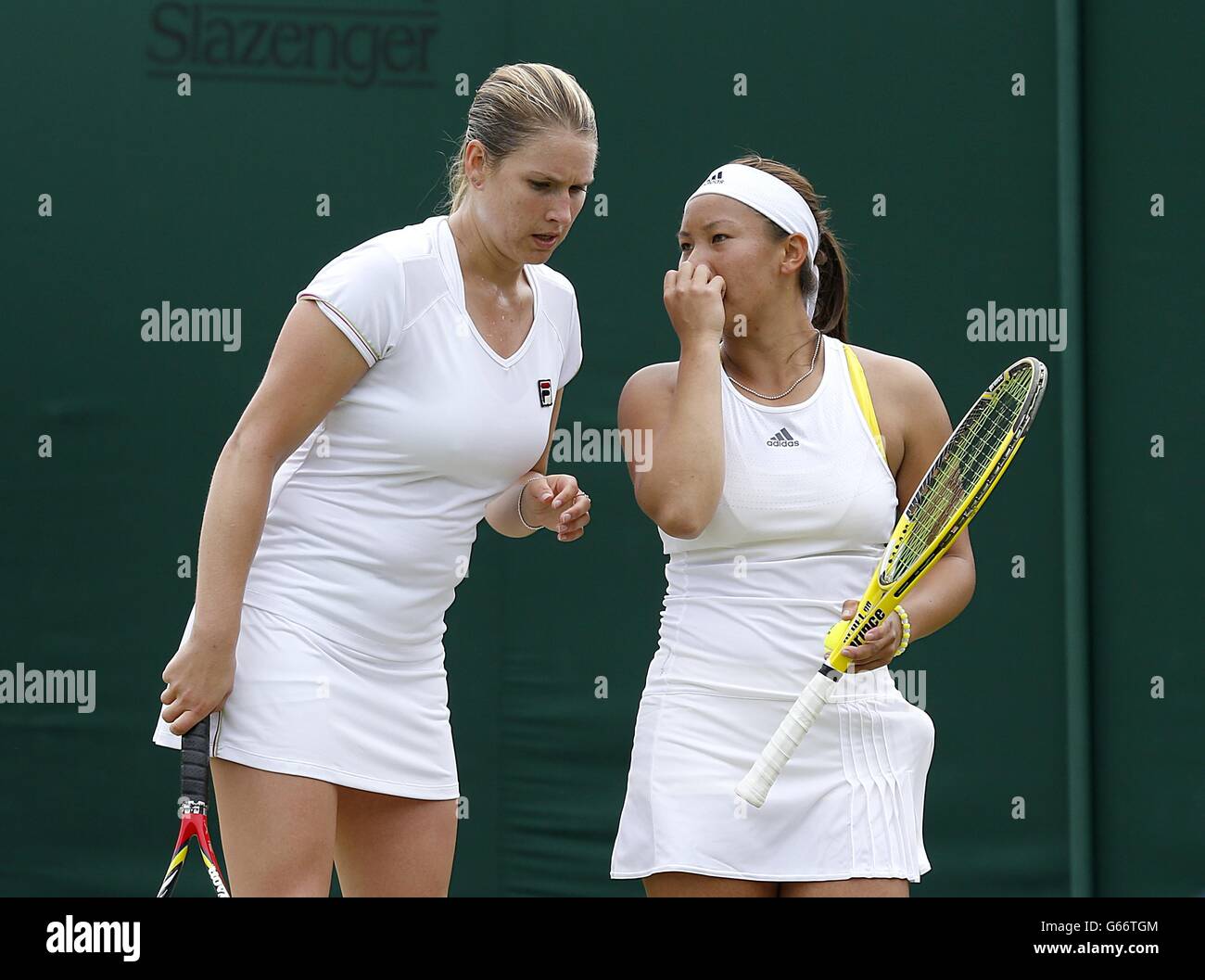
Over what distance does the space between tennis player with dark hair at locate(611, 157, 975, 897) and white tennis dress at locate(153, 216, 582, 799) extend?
1.04ft

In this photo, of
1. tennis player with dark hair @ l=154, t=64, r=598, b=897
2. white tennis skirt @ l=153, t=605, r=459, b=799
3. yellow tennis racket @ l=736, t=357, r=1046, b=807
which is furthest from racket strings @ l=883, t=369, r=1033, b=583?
white tennis skirt @ l=153, t=605, r=459, b=799

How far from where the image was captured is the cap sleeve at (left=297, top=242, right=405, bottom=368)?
2176mm

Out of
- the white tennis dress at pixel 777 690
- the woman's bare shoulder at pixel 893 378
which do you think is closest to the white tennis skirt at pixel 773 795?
the white tennis dress at pixel 777 690

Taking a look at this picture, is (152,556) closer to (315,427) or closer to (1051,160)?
(315,427)

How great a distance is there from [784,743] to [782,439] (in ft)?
1.59

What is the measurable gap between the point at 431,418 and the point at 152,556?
2.21m

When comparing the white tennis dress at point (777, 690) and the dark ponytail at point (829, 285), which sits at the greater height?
the dark ponytail at point (829, 285)

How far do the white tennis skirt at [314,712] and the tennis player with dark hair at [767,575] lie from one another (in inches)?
14.7

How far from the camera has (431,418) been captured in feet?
7.39

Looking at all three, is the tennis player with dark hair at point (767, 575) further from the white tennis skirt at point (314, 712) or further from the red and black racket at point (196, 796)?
the red and black racket at point (196, 796)

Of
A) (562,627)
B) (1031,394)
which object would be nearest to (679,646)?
(1031,394)

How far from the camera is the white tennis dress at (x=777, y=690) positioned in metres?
2.24

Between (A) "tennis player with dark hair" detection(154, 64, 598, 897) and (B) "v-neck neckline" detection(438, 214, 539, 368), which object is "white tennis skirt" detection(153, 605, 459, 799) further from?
(B) "v-neck neckline" detection(438, 214, 539, 368)

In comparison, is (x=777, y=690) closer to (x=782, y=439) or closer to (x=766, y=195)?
(x=782, y=439)
